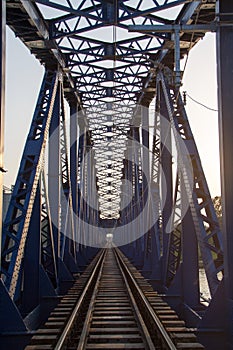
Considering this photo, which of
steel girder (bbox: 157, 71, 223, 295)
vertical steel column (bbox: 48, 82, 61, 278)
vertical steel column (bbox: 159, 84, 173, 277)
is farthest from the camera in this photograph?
vertical steel column (bbox: 48, 82, 61, 278)

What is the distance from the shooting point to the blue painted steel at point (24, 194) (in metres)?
8.27

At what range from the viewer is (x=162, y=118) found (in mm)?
14141

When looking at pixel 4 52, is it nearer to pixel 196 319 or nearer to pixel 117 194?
pixel 196 319

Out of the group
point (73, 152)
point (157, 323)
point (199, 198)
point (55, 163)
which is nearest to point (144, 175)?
point (73, 152)

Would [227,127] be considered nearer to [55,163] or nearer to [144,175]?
[55,163]

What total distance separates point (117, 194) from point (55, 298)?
48.3m

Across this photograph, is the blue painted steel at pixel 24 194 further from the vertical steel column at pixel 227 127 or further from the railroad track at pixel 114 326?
the vertical steel column at pixel 227 127

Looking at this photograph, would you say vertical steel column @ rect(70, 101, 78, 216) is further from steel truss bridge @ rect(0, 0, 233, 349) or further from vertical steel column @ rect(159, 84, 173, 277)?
vertical steel column @ rect(159, 84, 173, 277)

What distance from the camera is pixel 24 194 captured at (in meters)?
Result: 9.80

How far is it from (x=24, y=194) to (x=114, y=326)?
3.25 metres

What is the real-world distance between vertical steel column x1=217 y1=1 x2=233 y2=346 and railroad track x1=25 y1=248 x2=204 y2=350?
996 millimetres

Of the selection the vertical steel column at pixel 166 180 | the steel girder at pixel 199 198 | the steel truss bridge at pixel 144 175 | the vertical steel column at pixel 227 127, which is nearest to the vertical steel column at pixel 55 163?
the steel truss bridge at pixel 144 175

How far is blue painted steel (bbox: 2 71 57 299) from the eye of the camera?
827 cm

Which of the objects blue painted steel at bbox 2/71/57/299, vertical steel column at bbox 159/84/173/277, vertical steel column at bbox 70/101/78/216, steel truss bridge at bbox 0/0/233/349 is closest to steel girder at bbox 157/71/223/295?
steel truss bridge at bbox 0/0/233/349
